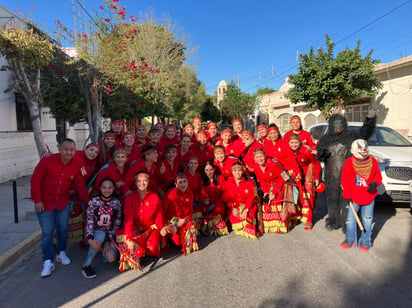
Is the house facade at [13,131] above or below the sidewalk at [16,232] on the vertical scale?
above

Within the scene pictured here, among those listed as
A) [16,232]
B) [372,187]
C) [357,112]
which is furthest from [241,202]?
[357,112]

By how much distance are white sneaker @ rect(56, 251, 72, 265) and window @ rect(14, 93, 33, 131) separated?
8156 mm

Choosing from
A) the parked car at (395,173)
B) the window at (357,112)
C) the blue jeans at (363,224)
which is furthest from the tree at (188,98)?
the blue jeans at (363,224)

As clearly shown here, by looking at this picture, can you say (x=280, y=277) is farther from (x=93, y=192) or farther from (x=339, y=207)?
(x=93, y=192)

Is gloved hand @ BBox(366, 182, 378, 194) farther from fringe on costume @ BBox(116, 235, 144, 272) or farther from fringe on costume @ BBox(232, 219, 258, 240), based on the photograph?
fringe on costume @ BBox(116, 235, 144, 272)

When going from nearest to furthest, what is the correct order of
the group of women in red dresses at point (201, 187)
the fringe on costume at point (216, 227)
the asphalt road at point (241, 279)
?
the asphalt road at point (241, 279) < the group of women in red dresses at point (201, 187) < the fringe on costume at point (216, 227)

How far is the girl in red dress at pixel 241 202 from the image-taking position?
455 cm

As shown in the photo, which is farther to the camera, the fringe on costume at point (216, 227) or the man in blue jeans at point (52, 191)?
the fringe on costume at point (216, 227)

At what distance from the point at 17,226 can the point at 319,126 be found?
7.64 meters

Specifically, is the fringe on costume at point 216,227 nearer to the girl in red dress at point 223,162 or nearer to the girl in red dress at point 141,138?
the girl in red dress at point 223,162

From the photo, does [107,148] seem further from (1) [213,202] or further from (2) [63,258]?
(1) [213,202]

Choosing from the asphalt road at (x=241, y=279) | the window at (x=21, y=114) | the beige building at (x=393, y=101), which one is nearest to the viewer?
the asphalt road at (x=241, y=279)

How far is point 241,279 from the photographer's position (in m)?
3.36

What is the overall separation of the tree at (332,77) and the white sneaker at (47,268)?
10.7 meters
